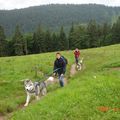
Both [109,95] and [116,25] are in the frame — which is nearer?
[109,95]

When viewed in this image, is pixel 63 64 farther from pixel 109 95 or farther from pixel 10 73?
pixel 10 73

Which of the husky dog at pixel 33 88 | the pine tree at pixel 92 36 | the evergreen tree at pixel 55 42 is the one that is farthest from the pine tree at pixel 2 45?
the husky dog at pixel 33 88

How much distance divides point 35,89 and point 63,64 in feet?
10.1

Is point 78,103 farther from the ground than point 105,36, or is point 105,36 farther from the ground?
point 105,36

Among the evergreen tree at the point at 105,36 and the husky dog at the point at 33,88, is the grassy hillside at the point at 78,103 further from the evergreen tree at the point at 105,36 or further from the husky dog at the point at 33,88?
the evergreen tree at the point at 105,36

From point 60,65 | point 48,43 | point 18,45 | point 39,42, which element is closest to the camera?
point 60,65

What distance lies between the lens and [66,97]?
674 inches

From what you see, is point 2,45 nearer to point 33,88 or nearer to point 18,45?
point 18,45

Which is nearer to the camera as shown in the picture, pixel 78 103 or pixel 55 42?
pixel 78 103

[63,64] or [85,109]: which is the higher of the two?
[63,64]

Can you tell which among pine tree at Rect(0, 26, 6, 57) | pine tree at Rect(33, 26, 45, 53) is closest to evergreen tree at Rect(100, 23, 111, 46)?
pine tree at Rect(33, 26, 45, 53)

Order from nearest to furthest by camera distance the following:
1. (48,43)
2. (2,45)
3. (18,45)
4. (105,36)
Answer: (2,45) < (18,45) < (48,43) < (105,36)

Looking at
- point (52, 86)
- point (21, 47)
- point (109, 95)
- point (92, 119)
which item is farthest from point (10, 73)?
point (21, 47)

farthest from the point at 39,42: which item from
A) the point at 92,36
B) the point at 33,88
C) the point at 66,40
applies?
the point at 33,88
